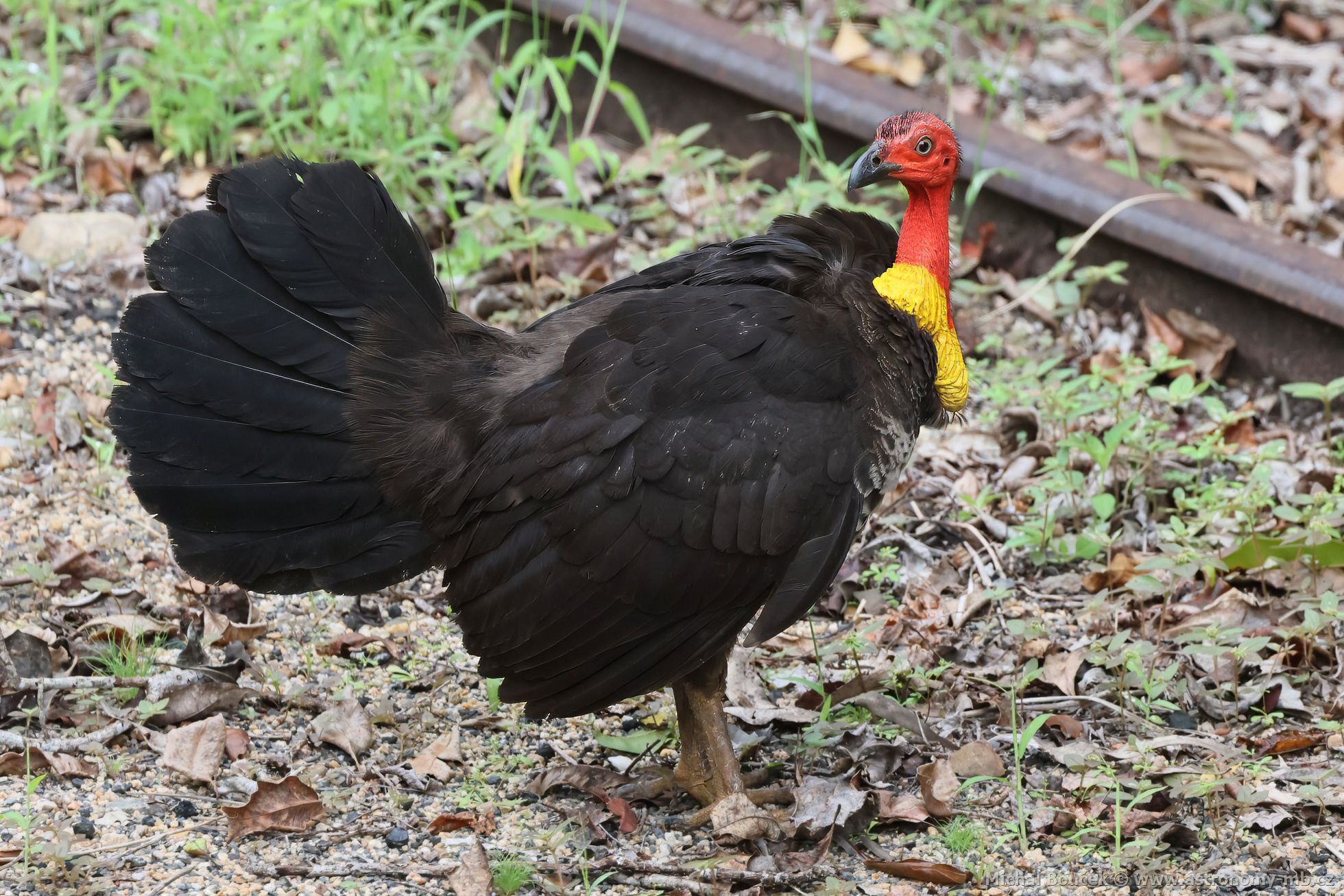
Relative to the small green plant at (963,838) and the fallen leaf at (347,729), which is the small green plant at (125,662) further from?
the small green plant at (963,838)

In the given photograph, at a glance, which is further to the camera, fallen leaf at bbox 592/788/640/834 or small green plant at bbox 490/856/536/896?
fallen leaf at bbox 592/788/640/834

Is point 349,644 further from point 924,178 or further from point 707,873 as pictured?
point 924,178

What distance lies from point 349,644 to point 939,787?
69.5 inches

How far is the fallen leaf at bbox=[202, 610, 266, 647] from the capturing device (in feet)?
14.0

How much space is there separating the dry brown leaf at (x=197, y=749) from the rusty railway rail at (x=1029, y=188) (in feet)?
13.0

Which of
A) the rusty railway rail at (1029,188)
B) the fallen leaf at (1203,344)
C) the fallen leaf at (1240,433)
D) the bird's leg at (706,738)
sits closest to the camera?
the bird's leg at (706,738)

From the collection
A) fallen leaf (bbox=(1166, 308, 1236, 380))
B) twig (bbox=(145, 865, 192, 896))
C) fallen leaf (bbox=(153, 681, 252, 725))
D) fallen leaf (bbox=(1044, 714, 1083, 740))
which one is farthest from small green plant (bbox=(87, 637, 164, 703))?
fallen leaf (bbox=(1166, 308, 1236, 380))

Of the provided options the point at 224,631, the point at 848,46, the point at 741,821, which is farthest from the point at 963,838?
the point at 848,46

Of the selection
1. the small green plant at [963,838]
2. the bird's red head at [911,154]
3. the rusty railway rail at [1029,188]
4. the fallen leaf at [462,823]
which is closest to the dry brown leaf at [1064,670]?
the small green plant at [963,838]

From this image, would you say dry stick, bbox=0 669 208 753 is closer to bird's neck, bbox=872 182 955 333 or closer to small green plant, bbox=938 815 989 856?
small green plant, bbox=938 815 989 856

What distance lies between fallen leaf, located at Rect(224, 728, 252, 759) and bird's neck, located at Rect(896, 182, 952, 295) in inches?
85.0

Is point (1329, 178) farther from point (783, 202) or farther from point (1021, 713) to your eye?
point (1021, 713)

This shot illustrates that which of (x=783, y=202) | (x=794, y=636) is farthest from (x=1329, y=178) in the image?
(x=794, y=636)

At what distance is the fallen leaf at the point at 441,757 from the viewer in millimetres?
3855
